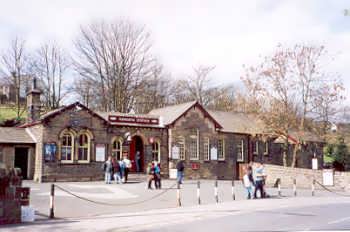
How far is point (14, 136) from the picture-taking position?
97.7 feet

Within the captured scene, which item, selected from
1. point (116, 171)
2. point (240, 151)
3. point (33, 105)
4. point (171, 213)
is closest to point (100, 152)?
point (116, 171)

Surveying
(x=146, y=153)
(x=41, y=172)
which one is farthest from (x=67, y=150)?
(x=146, y=153)

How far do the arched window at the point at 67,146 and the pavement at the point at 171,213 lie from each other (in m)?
5.62

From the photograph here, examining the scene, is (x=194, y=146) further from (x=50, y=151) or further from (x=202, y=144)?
(x=50, y=151)

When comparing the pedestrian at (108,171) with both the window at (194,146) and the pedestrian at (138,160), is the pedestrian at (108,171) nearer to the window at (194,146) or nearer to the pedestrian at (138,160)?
the pedestrian at (138,160)

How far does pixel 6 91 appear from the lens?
59625mm

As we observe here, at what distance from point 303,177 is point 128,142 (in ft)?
40.0

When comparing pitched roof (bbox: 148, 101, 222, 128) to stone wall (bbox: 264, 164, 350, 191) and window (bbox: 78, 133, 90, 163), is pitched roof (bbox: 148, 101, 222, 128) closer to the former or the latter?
window (bbox: 78, 133, 90, 163)

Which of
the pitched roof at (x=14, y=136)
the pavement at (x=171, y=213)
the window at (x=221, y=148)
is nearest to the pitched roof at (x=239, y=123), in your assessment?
the window at (x=221, y=148)

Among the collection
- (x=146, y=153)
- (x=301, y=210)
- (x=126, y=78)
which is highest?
(x=126, y=78)

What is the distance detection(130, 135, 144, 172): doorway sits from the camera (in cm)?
3362

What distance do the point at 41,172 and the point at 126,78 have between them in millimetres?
21205

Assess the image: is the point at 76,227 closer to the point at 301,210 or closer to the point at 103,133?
the point at 301,210

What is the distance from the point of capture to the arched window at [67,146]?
2975cm
